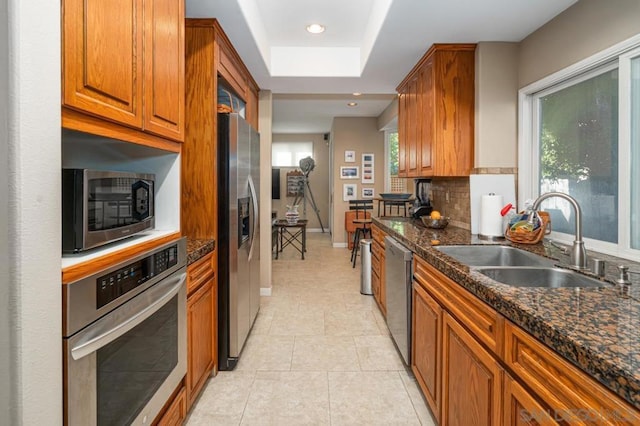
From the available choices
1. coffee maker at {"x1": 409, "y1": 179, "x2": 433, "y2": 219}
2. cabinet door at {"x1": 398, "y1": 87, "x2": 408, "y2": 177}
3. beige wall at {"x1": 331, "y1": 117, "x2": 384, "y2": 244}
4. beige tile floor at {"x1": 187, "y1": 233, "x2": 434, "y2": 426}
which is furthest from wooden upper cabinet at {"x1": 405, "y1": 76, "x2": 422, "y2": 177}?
beige wall at {"x1": 331, "y1": 117, "x2": 384, "y2": 244}

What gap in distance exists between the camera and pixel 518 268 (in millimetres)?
1657

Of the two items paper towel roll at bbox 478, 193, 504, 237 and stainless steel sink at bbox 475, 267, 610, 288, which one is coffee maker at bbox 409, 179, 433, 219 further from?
stainless steel sink at bbox 475, 267, 610, 288

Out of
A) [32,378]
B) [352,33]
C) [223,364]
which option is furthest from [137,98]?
[352,33]

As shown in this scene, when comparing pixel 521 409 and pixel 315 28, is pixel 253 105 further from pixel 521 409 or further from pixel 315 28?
pixel 521 409

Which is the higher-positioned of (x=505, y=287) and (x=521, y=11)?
(x=521, y=11)

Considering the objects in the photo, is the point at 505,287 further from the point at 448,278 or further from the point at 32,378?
→ the point at 32,378

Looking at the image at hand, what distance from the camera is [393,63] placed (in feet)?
10.6

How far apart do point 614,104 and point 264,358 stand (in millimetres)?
2662

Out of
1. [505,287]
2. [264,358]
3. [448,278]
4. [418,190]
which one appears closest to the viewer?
[505,287]

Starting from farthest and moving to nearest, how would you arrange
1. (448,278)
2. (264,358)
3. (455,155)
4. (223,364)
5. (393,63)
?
(393,63) → (455,155) → (264,358) → (223,364) → (448,278)

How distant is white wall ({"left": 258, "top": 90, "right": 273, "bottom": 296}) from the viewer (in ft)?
13.6

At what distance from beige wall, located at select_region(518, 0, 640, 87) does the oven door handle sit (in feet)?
8.00

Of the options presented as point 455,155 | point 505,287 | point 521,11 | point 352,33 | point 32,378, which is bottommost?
point 32,378

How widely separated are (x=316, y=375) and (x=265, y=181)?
2.34 m
